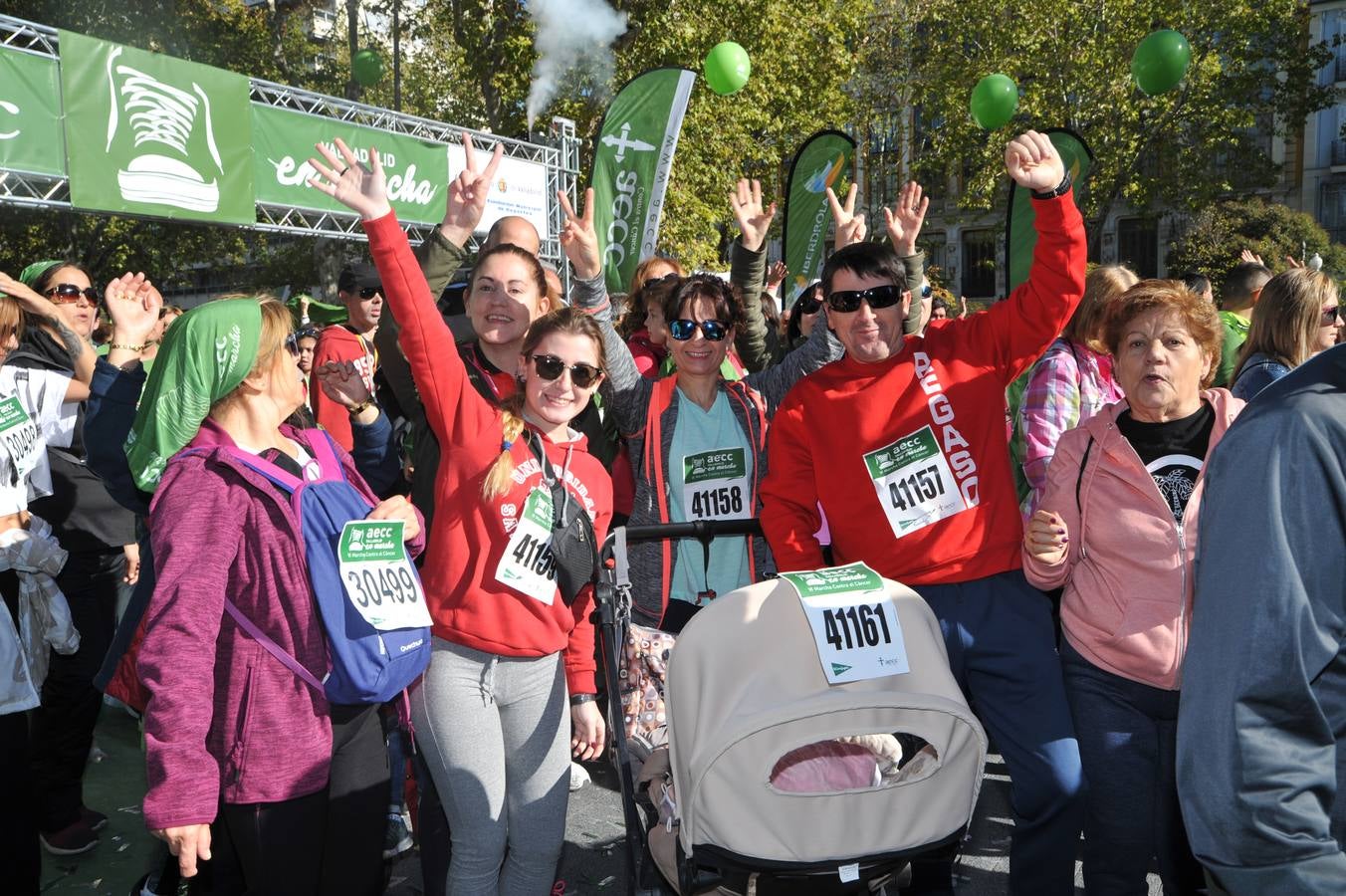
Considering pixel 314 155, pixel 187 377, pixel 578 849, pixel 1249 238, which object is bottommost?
pixel 578 849

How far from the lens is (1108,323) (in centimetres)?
312

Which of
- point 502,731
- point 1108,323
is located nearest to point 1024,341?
point 1108,323

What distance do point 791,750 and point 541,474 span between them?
1.14 meters

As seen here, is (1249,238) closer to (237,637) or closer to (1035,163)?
(1035,163)

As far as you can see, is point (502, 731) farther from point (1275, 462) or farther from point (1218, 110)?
point (1218, 110)

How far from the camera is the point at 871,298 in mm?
3094

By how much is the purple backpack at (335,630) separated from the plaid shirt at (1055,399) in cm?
220

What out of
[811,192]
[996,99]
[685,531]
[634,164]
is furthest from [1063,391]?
[996,99]

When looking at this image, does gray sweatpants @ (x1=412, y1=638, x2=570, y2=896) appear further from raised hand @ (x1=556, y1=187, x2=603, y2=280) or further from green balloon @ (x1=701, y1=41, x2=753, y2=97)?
green balloon @ (x1=701, y1=41, x2=753, y2=97)

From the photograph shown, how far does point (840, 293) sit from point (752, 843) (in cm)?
169

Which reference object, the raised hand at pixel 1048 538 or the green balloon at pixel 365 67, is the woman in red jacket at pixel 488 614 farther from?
the green balloon at pixel 365 67

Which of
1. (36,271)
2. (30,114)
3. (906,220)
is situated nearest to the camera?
(906,220)

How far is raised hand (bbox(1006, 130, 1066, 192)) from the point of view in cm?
293

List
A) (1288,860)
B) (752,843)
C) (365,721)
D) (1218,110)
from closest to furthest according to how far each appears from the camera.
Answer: (1288,860) < (752,843) < (365,721) < (1218,110)
